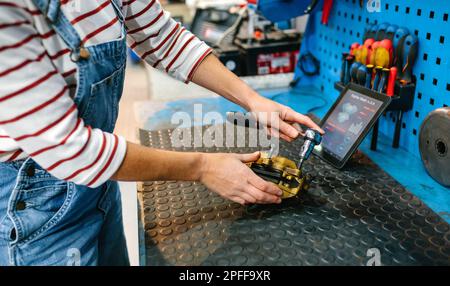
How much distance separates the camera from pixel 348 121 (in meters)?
1.04

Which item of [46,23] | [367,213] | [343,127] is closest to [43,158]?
[46,23]

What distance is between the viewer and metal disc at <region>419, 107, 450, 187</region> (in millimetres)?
894

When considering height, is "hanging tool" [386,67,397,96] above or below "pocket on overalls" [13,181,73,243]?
above

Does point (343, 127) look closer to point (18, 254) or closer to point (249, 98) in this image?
point (249, 98)

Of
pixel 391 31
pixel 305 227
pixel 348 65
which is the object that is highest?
pixel 391 31

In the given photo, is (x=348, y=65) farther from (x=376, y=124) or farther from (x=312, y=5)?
(x=312, y=5)

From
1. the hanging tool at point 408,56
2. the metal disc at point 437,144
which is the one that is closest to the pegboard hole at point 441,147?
the metal disc at point 437,144

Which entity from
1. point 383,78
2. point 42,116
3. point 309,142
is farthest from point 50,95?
point 383,78

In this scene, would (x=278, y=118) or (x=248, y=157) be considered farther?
(x=278, y=118)

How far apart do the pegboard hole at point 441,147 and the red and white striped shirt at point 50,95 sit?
0.67m

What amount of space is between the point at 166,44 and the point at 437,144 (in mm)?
645

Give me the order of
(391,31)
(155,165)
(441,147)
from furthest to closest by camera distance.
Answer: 1. (391,31)
2. (441,147)
3. (155,165)

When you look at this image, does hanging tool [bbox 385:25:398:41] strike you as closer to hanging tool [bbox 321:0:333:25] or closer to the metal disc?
the metal disc

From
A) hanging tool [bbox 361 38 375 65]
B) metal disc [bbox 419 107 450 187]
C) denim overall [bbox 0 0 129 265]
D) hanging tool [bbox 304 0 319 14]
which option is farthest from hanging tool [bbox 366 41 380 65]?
denim overall [bbox 0 0 129 265]
